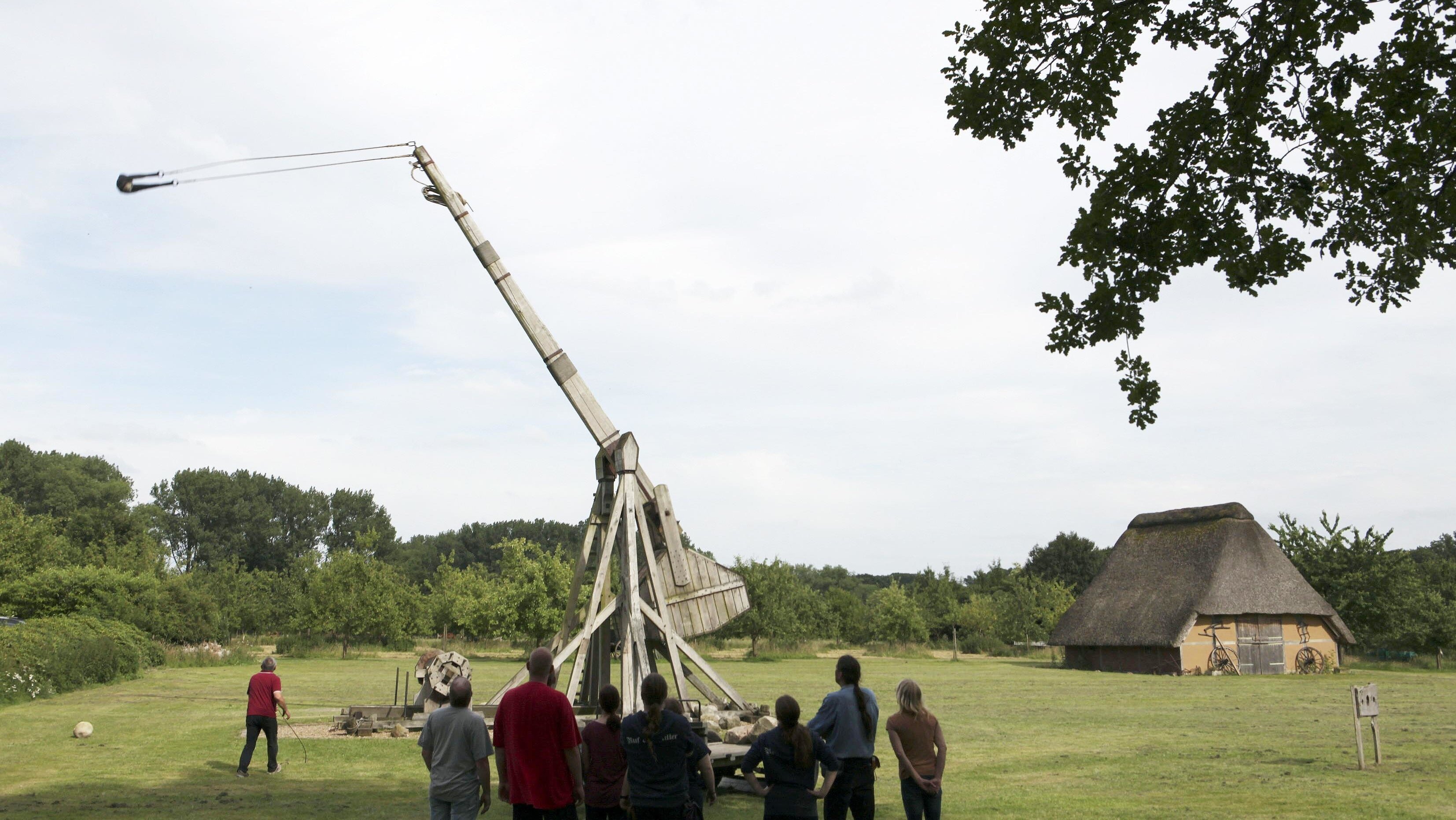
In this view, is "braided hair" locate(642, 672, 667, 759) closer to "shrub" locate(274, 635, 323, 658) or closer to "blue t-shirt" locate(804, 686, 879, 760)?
"blue t-shirt" locate(804, 686, 879, 760)

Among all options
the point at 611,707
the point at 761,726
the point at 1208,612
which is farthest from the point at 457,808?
the point at 1208,612

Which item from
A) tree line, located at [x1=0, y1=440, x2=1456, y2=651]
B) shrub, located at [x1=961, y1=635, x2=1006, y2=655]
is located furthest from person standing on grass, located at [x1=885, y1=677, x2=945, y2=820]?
shrub, located at [x1=961, y1=635, x2=1006, y2=655]

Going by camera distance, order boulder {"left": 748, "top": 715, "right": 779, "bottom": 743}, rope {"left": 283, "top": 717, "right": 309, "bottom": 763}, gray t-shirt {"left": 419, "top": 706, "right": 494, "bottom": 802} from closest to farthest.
Answer: 1. gray t-shirt {"left": 419, "top": 706, "right": 494, "bottom": 802}
2. boulder {"left": 748, "top": 715, "right": 779, "bottom": 743}
3. rope {"left": 283, "top": 717, "right": 309, "bottom": 763}

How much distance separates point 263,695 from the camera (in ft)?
40.5

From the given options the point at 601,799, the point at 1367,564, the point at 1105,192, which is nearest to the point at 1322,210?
the point at 1105,192

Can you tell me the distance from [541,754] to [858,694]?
217cm

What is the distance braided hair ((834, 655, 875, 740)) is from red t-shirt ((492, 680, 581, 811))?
6.05 ft

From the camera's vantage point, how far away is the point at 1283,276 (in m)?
8.58

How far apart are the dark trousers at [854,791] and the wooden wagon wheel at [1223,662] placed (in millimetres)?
32844

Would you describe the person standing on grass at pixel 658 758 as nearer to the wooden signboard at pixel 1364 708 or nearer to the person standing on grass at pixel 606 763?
the person standing on grass at pixel 606 763

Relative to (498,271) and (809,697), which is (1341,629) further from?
(498,271)

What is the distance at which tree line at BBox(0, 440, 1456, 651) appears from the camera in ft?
128

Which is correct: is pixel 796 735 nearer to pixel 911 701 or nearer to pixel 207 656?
pixel 911 701

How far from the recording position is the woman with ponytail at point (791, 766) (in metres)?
6.40
